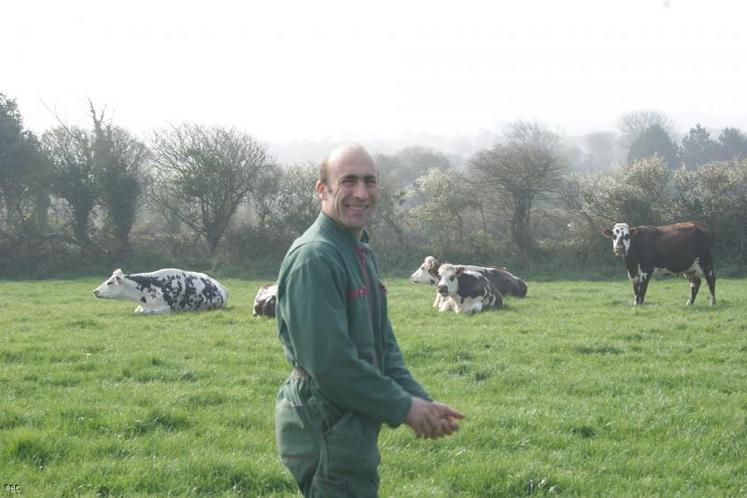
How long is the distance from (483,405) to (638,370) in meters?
2.70

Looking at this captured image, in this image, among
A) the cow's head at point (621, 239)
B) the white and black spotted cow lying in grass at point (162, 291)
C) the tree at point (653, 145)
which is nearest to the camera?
the white and black spotted cow lying in grass at point (162, 291)

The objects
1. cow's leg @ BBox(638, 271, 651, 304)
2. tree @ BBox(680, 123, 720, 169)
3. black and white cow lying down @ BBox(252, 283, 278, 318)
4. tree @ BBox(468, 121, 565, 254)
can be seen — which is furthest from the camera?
tree @ BBox(680, 123, 720, 169)

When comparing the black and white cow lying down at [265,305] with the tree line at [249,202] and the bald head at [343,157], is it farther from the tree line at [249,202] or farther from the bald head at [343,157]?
the tree line at [249,202]

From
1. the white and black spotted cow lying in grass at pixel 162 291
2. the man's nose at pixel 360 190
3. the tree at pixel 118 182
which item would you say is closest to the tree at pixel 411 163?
the tree at pixel 118 182

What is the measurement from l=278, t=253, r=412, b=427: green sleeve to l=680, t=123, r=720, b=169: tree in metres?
73.8

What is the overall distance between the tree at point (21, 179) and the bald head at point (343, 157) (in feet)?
105

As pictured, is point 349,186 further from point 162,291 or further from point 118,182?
Answer: point 118,182

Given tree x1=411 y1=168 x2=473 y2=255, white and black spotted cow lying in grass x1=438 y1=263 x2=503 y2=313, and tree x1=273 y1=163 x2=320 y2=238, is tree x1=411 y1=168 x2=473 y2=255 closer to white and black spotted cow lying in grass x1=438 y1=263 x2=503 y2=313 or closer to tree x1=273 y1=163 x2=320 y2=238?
tree x1=273 y1=163 x2=320 y2=238

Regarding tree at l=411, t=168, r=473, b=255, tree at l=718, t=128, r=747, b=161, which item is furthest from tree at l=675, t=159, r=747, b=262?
tree at l=718, t=128, r=747, b=161

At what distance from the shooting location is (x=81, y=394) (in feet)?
25.3

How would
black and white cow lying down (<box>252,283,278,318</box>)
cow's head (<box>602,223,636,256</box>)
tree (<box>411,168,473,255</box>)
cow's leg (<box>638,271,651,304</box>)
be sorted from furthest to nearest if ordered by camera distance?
tree (<box>411,168,473,255</box>) < cow's head (<box>602,223,636,256</box>) < cow's leg (<box>638,271,651,304</box>) < black and white cow lying down (<box>252,283,278,318</box>)

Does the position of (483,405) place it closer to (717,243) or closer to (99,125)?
(717,243)

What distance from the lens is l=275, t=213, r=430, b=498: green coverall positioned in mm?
2844

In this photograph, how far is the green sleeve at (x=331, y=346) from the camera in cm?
283
